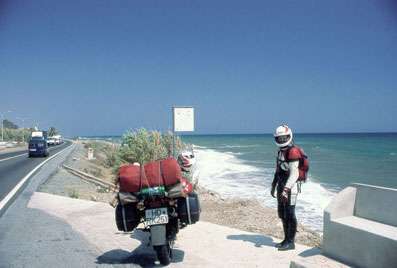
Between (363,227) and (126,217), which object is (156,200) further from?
(363,227)

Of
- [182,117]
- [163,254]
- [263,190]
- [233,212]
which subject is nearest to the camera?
[163,254]

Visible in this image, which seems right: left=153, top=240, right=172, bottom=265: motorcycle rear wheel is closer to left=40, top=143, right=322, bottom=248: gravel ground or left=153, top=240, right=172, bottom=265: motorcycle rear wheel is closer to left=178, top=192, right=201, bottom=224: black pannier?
left=178, top=192, right=201, bottom=224: black pannier

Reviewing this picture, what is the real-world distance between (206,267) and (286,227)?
1.49 m

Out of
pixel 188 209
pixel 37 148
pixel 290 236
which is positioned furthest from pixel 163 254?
pixel 37 148

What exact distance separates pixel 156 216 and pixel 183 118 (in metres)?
4.86

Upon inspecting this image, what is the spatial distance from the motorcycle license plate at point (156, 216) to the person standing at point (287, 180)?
67.3 inches

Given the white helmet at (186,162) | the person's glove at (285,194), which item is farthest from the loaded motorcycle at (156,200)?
the person's glove at (285,194)

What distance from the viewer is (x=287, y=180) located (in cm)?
480

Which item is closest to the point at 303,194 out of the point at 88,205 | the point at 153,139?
the point at 153,139

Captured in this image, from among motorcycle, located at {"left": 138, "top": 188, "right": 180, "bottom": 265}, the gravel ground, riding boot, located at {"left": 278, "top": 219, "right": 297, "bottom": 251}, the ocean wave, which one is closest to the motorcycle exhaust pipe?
motorcycle, located at {"left": 138, "top": 188, "right": 180, "bottom": 265}

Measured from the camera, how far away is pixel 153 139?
41.7 ft

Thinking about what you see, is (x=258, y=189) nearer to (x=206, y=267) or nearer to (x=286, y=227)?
(x=286, y=227)

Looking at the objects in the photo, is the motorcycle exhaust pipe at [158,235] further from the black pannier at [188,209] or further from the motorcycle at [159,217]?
the black pannier at [188,209]

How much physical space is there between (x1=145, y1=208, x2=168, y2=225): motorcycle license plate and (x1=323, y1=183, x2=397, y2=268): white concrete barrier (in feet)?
6.77
